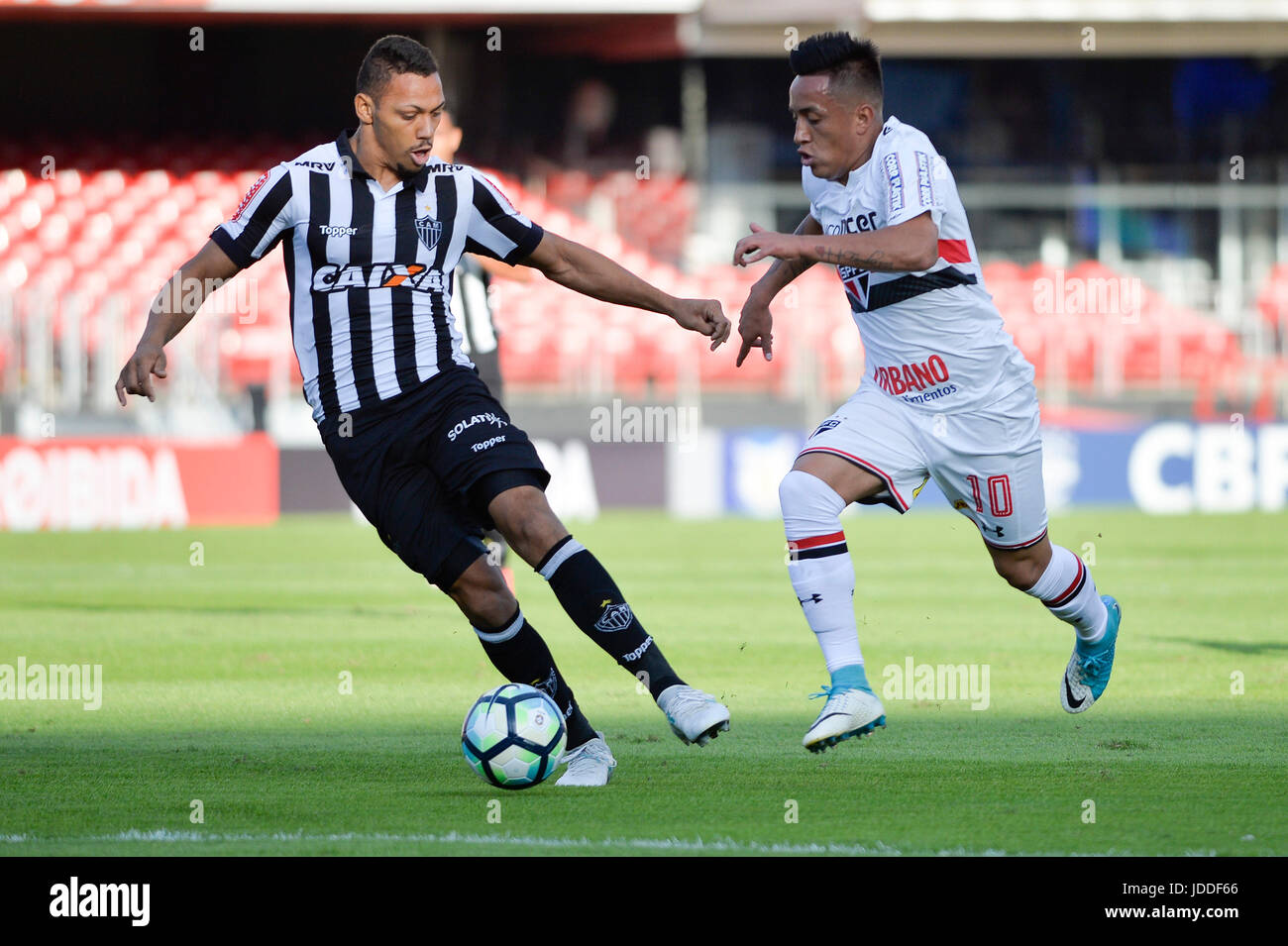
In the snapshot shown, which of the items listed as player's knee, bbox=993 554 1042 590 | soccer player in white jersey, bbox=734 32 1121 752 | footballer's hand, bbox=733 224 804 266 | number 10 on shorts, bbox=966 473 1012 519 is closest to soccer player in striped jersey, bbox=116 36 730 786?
footballer's hand, bbox=733 224 804 266

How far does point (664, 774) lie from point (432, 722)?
1.53 m

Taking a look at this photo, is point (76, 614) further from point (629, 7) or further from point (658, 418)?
Result: point (629, 7)

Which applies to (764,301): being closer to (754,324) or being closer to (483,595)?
(754,324)

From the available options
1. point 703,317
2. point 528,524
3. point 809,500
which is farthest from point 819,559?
point 528,524

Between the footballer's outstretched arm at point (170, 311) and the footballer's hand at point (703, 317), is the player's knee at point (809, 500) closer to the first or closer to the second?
the footballer's hand at point (703, 317)

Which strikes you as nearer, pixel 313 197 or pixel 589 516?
pixel 313 197

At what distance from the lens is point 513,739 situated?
5180 millimetres

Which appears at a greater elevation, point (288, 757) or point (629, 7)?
point (629, 7)

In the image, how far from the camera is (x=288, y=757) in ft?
19.5

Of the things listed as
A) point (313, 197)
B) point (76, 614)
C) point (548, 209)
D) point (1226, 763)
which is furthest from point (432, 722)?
point (548, 209)

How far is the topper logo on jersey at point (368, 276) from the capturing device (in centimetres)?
564

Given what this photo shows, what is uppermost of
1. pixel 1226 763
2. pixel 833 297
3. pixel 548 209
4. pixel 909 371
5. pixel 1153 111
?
pixel 1153 111

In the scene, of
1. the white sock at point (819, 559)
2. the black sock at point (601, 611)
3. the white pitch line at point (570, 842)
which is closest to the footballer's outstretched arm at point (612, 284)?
the white sock at point (819, 559)

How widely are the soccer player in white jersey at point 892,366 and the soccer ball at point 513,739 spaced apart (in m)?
0.88
